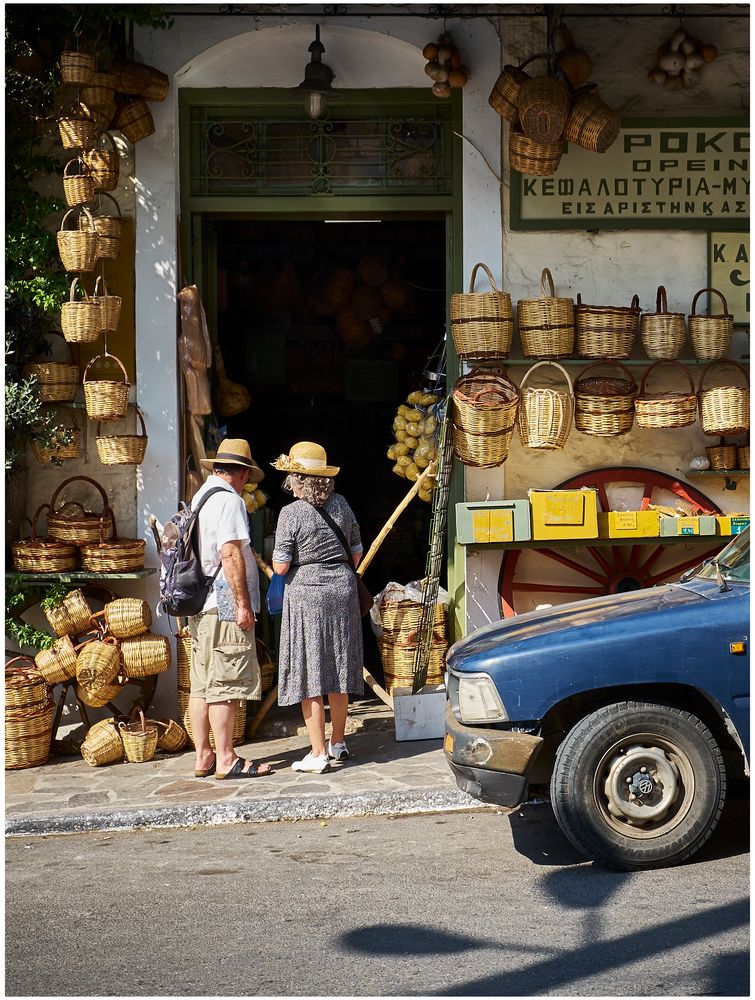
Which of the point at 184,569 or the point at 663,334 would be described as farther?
the point at 663,334

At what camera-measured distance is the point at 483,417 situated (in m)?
8.03

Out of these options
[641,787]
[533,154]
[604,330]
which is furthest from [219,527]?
[533,154]

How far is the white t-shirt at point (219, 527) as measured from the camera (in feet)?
23.1

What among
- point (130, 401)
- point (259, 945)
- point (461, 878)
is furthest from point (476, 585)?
point (259, 945)

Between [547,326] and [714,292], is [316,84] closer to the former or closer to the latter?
[547,326]

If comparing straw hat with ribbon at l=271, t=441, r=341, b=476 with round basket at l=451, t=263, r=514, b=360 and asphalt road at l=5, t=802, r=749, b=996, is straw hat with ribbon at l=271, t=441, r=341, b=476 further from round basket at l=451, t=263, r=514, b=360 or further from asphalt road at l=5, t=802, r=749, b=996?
asphalt road at l=5, t=802, r=749, b=996

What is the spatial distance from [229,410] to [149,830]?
360 centimetres

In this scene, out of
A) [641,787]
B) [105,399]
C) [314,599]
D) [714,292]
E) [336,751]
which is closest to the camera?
[641,787]

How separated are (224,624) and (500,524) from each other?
2.14 m

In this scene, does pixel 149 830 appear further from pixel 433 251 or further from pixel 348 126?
pixel 433 251

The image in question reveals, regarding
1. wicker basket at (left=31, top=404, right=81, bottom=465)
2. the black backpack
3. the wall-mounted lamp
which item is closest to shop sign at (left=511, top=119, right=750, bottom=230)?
the wall-mounted lamp

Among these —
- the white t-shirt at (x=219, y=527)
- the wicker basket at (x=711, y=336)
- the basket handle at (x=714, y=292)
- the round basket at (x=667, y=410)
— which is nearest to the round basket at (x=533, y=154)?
the basket handle at (x=714, y=292)

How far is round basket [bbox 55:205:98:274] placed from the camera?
780cm

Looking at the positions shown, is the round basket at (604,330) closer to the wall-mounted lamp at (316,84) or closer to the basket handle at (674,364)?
Answer: the basket handle at (674,364)
